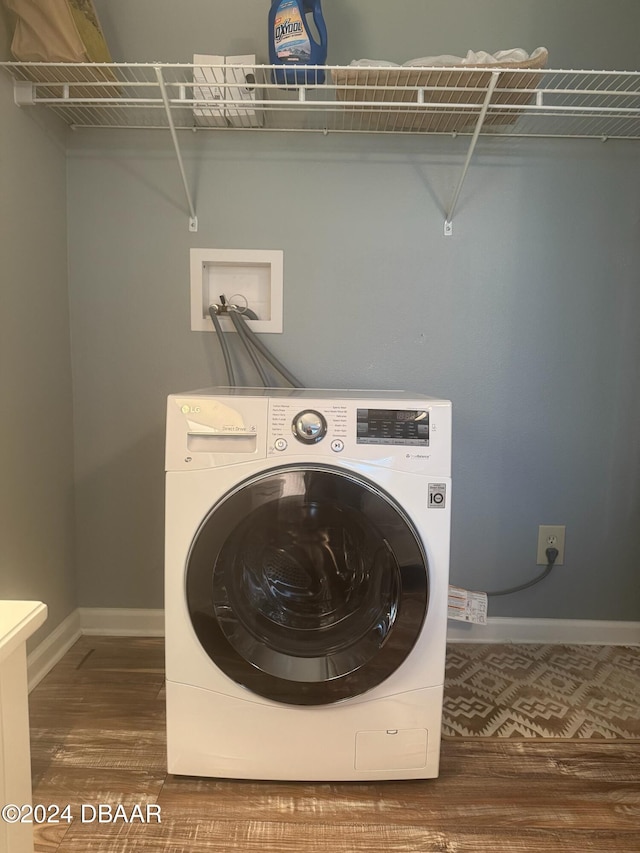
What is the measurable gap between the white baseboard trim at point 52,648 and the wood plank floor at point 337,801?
13cm

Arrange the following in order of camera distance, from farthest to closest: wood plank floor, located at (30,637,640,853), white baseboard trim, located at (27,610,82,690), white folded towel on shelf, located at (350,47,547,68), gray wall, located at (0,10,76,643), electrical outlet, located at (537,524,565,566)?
electrical outlet, located at (537,524,565,566), white baseboard trim, located at (27,610,82,690), gray wall, located at (0,10,76,643), white folded towel on shelf, located at (350,47,547,68), wood plank floor, located at (30,637,640,853)

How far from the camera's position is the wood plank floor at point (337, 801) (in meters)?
1.05

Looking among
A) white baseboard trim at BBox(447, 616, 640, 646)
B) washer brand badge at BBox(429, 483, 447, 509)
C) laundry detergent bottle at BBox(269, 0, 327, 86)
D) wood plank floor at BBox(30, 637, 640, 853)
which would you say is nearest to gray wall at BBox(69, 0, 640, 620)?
white baseboard trim at BBox(447, 616, 640, 646)

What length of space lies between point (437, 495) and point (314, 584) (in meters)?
0.34

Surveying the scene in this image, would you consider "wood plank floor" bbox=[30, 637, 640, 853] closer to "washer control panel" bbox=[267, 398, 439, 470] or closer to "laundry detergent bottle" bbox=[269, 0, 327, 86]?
"washer control panel" bbox=[267, 398, 439, 470]

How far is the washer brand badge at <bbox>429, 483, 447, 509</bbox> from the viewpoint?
1.13 m

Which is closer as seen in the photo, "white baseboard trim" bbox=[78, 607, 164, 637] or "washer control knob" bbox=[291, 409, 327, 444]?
"washer control knob" bbox=[291, 409, 327, 444]

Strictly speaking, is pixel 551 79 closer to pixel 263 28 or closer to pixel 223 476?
pixel 263 28

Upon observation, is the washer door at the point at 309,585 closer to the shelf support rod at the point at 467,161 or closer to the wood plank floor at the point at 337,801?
the wood plank floor at the point at 337,801

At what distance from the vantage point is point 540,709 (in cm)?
146

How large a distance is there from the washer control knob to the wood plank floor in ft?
2.58

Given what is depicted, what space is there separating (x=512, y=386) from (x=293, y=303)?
30.2 inches

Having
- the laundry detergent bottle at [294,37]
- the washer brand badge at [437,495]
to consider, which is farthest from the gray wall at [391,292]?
the washer brand badge at [437,495]

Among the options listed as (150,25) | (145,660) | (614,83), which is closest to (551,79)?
(614,83)
